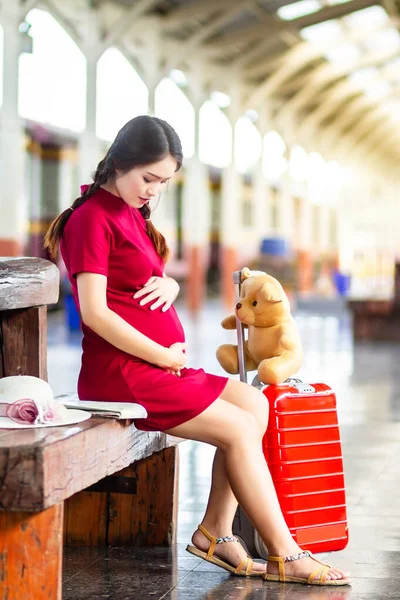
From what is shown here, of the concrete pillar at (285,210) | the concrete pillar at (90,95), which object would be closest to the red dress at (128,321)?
the concrete pillar at (90,95)

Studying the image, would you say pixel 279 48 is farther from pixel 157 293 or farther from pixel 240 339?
pixel 157 293

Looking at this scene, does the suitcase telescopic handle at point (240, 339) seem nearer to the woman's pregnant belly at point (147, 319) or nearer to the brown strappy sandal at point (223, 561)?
the woman's pregnant belly at point (147, 319)

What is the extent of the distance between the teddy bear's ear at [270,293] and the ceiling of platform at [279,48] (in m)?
9.04

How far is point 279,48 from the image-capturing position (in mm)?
18359

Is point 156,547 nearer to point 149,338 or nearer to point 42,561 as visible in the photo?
point 149,338

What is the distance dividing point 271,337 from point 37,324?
0.67 m

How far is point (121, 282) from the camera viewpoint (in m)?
2.65

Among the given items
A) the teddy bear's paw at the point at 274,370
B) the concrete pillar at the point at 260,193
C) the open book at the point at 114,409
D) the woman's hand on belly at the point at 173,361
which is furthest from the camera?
the concrete pillar at the point at 260,193

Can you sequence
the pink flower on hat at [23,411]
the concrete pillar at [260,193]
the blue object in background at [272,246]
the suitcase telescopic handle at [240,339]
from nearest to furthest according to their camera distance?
1. the pink flower on hat at [23,411]
2. the suitcase telescopic handle at [240,339]
3. the concrete pillar at [260,193]
4. the blue object in background at [272,246]

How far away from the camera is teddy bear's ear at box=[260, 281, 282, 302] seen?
288 cm

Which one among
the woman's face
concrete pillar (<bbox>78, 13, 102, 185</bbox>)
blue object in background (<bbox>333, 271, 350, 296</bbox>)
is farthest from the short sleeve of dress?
blue object in background (<bbox>333, 271, 350, 296</bbox>)

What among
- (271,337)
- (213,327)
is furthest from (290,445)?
(213,327)

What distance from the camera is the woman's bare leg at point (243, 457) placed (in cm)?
253

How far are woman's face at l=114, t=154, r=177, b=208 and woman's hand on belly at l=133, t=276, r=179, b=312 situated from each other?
210 mm
